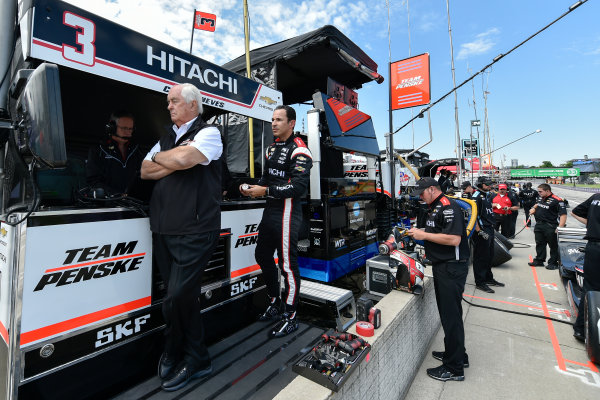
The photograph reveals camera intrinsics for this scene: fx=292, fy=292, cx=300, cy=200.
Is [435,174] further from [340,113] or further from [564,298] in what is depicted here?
[340,113]

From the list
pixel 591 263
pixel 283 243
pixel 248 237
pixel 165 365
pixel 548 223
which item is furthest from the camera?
pixel 548 223

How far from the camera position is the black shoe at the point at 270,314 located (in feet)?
9.18

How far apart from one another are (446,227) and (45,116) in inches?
123

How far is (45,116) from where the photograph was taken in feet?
4.05

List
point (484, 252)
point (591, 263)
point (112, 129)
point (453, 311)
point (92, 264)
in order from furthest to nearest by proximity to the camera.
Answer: point (484, 252), point (591, 263), point (453, 311), point (112, 129), point (92, 264)

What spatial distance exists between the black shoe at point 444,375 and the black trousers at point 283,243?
160 centimetres

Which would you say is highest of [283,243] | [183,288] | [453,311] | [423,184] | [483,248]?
[423,184]

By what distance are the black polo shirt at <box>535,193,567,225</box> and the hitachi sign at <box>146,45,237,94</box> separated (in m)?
8.24

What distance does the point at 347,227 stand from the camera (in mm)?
4652

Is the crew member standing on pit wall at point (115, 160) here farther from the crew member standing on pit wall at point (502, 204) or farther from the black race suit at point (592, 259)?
the crew member standing on pit wall at point (502, 204)

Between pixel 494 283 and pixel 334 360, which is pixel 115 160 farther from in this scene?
pixel 494 283

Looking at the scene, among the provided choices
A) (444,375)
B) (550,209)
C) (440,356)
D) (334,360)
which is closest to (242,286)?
(334,360)

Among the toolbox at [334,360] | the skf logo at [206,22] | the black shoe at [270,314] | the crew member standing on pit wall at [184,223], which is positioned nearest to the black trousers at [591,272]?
the toolbox at [334,360]

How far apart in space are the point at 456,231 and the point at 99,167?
3.24 m
